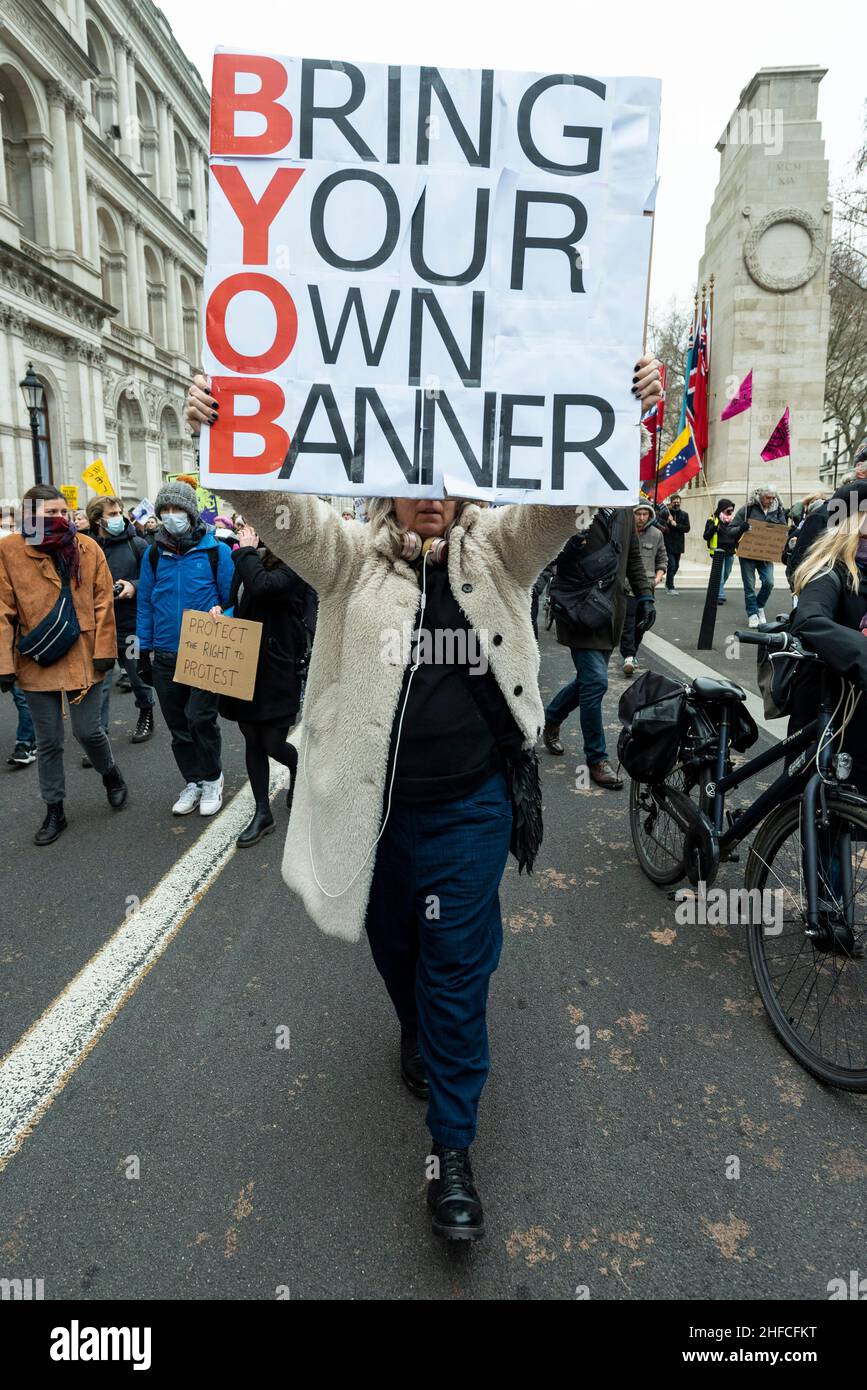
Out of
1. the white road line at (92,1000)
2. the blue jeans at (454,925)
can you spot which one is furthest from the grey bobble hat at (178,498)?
the blue jeans at (454,925)

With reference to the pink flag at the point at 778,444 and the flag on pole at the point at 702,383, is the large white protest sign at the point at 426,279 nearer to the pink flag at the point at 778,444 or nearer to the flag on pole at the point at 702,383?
the pink flag at the point at 778,444

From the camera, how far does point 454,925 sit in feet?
7.05

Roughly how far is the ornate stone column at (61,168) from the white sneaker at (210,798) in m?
32.9

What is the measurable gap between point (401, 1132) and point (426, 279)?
7.85 ft

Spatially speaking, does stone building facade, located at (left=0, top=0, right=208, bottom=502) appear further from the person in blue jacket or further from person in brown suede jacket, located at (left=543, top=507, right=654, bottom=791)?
person in brown suede jacket, located at (left=543, top=507, right=654, bottom=791)

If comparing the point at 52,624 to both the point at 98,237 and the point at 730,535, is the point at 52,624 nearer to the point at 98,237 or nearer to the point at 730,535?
the point at 730,535

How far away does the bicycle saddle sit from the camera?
3522 millimetres

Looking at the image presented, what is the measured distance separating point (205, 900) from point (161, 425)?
43757 millimetres

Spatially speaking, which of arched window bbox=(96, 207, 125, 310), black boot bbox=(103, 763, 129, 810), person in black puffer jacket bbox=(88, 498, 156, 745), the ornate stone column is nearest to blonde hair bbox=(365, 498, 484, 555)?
black boot bbox=(103, 763, 129, 810)

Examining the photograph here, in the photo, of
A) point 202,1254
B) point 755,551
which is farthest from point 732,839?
point 755,551

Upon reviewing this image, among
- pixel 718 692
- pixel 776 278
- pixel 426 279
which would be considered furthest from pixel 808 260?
pixel 426 279

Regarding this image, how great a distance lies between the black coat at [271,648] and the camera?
15.3ft

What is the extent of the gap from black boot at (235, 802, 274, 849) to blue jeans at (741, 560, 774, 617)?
8902 millimetres
